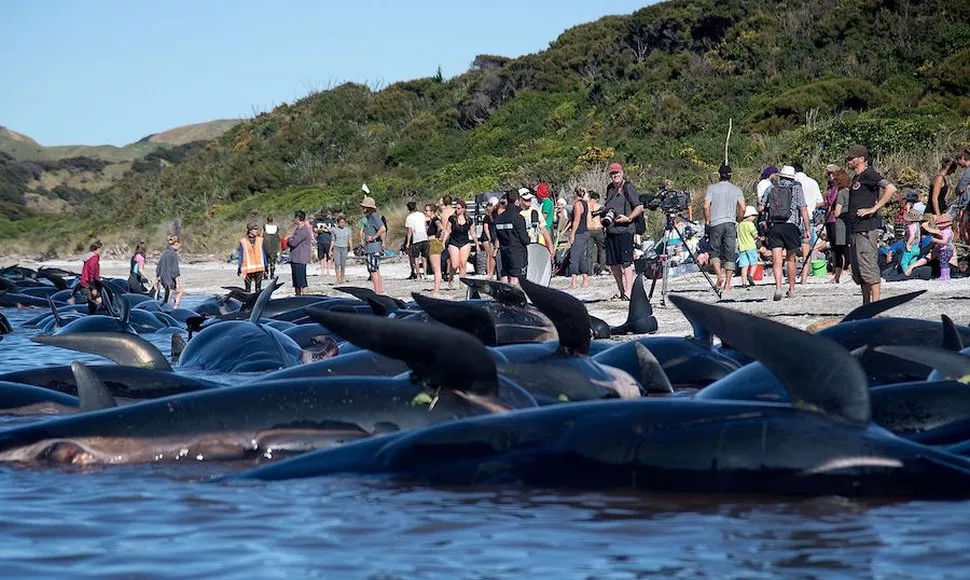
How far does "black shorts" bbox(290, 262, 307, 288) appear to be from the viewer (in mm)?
21766

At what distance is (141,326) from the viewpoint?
1281cm

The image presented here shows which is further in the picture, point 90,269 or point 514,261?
point 90,269

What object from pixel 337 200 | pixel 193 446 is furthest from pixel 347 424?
pixel 337 200

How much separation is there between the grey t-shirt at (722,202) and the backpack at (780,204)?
45 centimetres

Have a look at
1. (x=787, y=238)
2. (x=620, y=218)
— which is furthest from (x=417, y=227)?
(x=787, y=238)

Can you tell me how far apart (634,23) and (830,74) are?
67.1 ft

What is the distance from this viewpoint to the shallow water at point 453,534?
3125 mm

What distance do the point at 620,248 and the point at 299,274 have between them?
7.46 metres

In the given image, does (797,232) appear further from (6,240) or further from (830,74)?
(6,240)

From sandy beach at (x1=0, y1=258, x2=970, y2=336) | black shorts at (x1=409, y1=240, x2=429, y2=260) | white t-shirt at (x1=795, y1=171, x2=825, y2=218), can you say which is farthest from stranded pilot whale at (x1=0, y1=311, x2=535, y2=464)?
black shorts at (x1=409, y1=240, x2=429, y2=260)

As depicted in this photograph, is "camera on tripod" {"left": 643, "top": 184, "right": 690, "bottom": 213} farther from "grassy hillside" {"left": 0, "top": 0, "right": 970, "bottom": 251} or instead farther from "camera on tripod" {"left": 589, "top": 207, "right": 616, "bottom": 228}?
"grassy hillside" {"left": 0, "top": 0, "right": 970, "bottom": 251}

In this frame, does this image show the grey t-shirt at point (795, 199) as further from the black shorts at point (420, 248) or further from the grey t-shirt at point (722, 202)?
the black shorts at point (420, 248)

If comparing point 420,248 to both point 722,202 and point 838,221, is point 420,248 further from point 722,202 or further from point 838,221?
point 838,221

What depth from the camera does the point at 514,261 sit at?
700 inches
